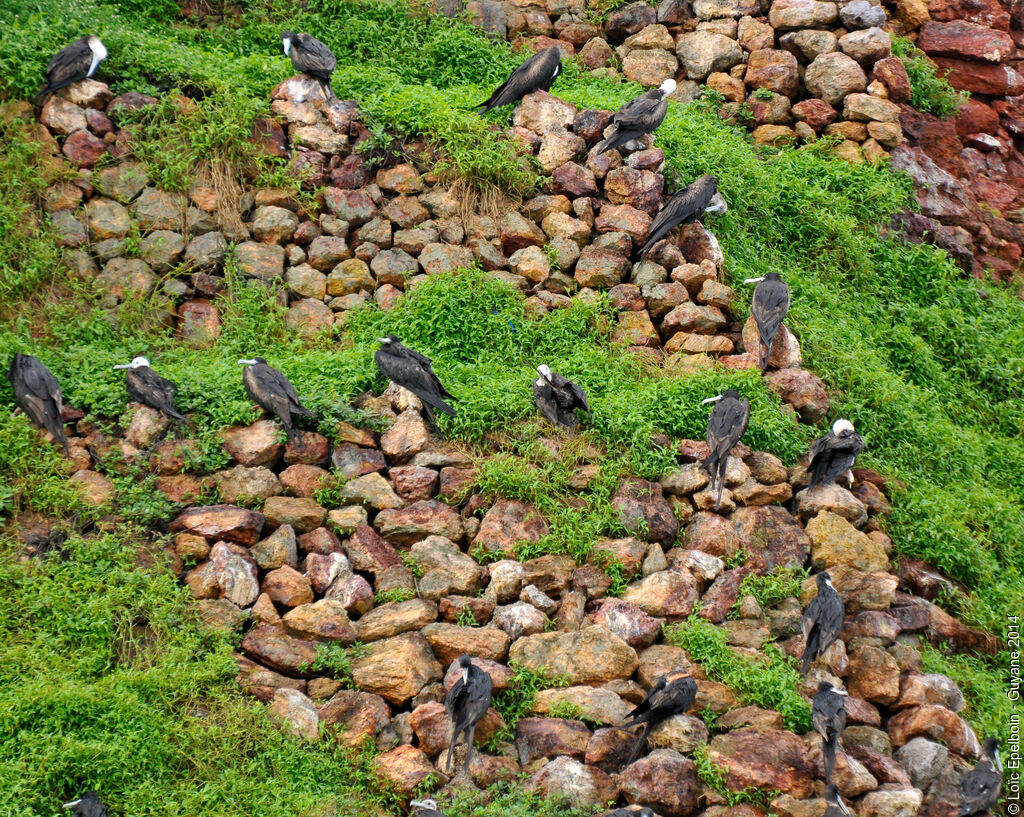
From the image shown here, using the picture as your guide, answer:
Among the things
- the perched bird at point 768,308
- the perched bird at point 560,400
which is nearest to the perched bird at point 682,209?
the perched bird at point 768,308

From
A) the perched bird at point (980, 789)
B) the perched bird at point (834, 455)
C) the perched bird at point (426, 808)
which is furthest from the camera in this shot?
the perched bird at point (834, 455)

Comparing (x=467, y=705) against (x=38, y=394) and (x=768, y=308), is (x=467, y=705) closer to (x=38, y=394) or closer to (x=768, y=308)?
(x=38, y=394)

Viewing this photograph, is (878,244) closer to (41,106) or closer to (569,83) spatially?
(569,83)

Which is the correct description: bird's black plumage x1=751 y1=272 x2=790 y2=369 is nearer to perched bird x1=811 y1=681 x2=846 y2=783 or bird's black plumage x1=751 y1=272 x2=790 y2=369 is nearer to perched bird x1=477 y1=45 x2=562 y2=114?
perched bird x1=811 y1=681 x2=846 y2=783

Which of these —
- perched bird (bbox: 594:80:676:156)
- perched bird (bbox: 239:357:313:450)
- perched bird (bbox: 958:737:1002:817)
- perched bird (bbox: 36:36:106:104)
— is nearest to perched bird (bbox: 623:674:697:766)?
perched bird (bbox: 958:737:1002:817)

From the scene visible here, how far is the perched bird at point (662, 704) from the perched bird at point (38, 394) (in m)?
5.08

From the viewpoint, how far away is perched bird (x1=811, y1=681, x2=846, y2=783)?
6.58 meters

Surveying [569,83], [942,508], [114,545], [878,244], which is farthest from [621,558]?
[569,83]

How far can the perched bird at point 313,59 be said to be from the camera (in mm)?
11414

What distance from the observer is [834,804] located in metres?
6.36

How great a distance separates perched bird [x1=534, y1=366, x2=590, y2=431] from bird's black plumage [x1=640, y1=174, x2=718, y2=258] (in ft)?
7.71

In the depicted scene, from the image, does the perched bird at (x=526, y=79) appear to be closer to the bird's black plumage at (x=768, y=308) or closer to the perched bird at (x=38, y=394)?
the bird's black plumage at (x=768, y=308)

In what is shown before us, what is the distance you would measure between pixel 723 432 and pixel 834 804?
3.09m

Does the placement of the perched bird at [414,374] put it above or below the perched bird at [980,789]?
above
